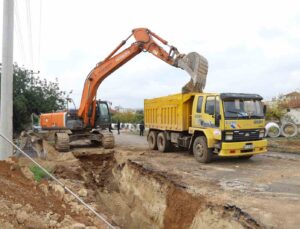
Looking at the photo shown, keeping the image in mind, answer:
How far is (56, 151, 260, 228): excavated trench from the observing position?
25.2 ft

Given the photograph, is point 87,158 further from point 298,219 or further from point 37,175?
point 298,219

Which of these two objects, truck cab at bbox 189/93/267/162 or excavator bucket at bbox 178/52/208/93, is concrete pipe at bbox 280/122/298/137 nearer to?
excavator bucket at bbox 178/52/208/93

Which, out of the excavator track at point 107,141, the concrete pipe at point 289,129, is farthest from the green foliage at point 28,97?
the concrete pipe at point 289,129

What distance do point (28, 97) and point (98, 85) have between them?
651 inches

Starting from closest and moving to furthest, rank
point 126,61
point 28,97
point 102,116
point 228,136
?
1. point 228,136
2. point 126,61
3. point 102,116
4. point 28,97

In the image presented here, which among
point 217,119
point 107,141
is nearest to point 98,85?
point 107,141

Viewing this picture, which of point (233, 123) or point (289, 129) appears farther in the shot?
point (289, 129)

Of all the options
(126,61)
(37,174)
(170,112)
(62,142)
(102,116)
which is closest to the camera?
(37,174)

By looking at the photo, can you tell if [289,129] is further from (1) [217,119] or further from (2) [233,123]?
(1) [217,119]

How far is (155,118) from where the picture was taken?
16531mm

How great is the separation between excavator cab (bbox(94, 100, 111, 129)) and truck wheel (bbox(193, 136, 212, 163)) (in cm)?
662

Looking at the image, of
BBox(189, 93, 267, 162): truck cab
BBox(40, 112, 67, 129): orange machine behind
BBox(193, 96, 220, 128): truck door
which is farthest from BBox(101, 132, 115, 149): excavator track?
BBox(189, 93, 267, 162): truck cab

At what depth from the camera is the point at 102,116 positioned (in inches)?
729

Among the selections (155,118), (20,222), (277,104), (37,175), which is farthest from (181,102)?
(277,104)
